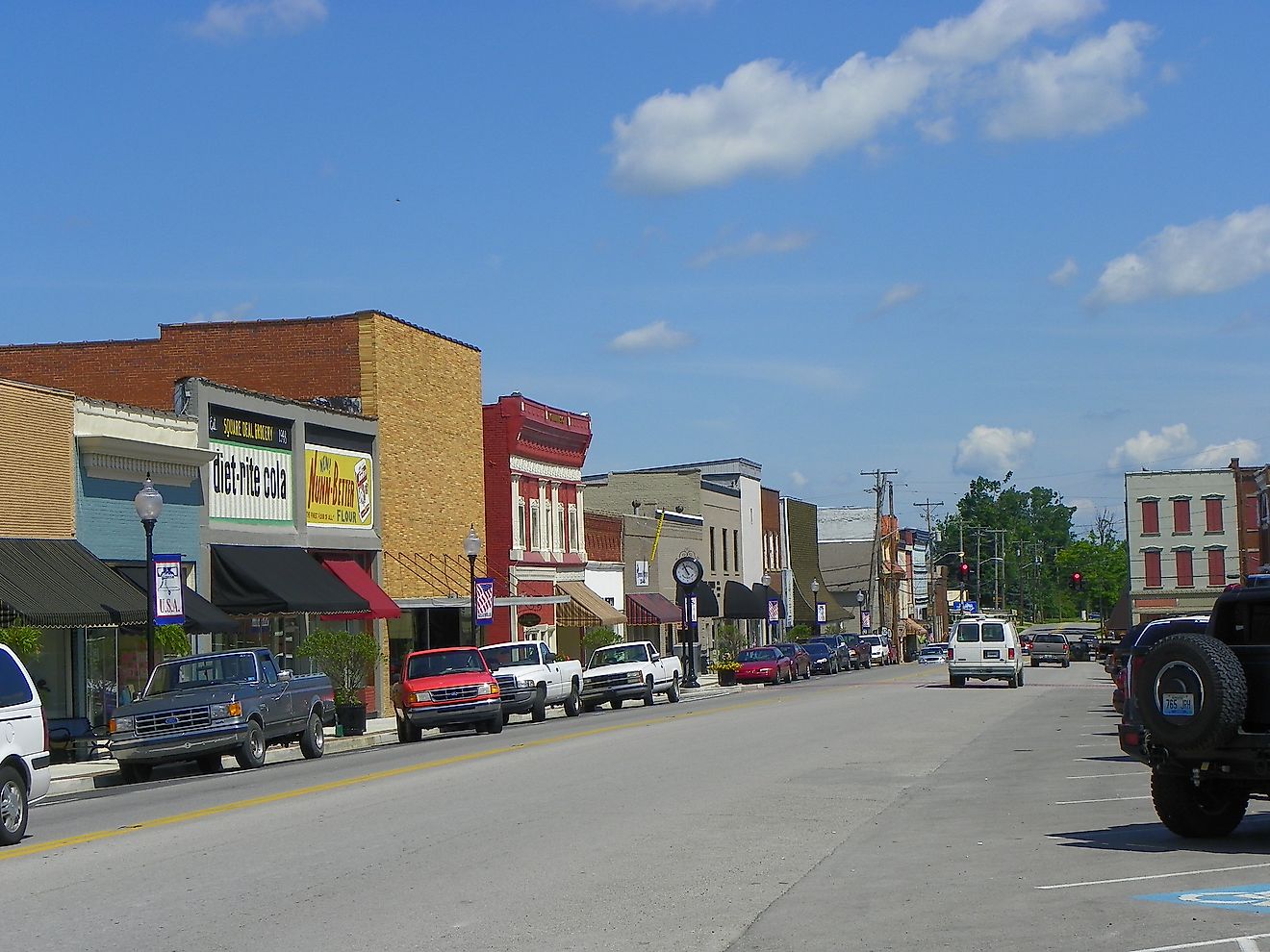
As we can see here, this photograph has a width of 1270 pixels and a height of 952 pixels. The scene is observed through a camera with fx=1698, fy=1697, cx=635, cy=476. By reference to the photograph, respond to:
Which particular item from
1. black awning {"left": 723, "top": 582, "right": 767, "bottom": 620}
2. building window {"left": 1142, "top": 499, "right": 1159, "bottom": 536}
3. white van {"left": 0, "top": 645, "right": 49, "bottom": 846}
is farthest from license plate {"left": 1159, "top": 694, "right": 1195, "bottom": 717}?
building window {"left": 1142, "top": 499, "right": 1159, "bottom": 536}

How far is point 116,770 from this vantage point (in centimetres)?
2583

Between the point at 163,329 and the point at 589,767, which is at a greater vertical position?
the point at 163,329

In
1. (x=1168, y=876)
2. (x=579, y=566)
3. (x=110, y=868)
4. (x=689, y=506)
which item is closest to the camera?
(x=1168, y=876)

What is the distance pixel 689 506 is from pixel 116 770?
186 ft

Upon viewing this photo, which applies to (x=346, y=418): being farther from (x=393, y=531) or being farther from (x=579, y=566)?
(x=579, y=566)

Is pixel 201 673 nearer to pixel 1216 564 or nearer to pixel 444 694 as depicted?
pixel 444 694

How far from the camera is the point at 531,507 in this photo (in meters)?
57.8

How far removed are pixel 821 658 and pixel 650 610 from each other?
8.77 meters

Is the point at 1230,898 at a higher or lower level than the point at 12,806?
lower

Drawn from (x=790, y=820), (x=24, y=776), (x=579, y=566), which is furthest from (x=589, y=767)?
(x=579, y=566)

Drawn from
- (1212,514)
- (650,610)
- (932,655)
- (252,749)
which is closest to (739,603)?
(650,610)

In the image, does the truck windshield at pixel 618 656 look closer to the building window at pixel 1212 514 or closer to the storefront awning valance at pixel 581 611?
the storefront awning valance at pixel 581 611

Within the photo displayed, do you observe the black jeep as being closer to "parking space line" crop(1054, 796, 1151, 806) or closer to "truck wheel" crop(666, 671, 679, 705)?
"parking space line" crop(1054, 796, 1151, 806)

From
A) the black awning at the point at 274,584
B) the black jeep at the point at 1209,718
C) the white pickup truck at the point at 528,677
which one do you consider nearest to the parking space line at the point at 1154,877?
the black jeep at the point at 1209,718
